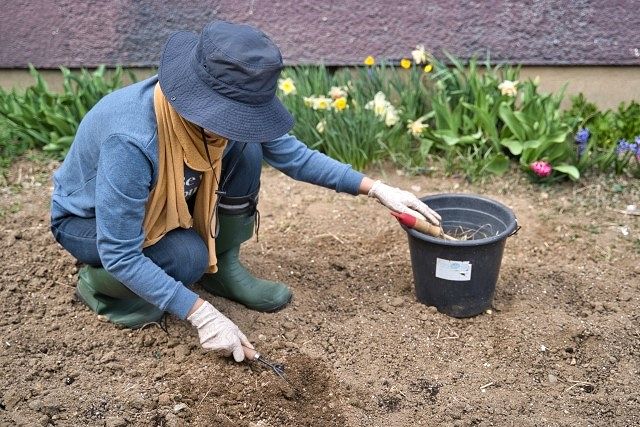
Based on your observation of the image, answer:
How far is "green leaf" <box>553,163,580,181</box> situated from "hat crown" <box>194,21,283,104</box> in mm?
1991

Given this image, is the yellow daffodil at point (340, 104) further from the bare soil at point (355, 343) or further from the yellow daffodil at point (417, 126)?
the bare soil at point (355, 343)

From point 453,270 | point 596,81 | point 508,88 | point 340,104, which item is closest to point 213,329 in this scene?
point 453,270

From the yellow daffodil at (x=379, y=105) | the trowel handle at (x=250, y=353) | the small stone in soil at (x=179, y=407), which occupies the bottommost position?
the small stone in soil at (x=179, y=407)

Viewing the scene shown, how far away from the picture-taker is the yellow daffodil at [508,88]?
3.79 m

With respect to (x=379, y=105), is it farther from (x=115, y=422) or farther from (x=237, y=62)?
(x=115, y=422)

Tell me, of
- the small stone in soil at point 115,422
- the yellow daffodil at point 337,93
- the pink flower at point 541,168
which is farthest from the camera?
the yellow daffodil at point 337,93

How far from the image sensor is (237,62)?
199 cm

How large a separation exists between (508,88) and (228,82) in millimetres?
2101

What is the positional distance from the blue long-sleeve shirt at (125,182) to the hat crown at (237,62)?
0.28 m

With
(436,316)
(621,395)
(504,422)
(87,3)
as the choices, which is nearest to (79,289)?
(436,316)

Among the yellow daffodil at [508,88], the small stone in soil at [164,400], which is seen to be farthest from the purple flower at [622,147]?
the small stone in soil at [164,400]

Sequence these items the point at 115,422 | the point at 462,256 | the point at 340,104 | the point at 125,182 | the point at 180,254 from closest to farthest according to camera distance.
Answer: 1. the point at 125,182
2. the point at 115,422
3. the point at 180,254
4. the point at 462,256
5. the point at 340,104

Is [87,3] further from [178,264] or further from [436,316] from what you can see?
[436,316]

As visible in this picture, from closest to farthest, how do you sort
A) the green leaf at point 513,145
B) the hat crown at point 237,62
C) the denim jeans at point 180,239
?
the hat crown at point 237,62 < the denim jeans at point 180,239 < the green leaf at point 513,145
